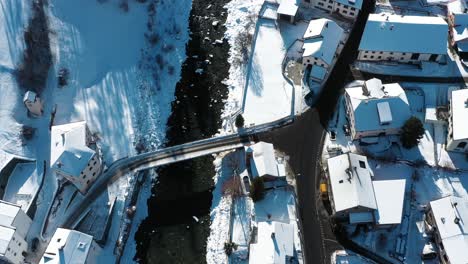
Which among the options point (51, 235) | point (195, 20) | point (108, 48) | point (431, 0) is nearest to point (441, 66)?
point (431, 0)

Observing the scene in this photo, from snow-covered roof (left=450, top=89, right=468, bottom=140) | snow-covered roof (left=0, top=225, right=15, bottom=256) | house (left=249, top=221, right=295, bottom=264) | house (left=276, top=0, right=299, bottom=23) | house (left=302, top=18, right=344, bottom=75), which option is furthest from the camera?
house (left=276, top=0, right=299, bottom=23)

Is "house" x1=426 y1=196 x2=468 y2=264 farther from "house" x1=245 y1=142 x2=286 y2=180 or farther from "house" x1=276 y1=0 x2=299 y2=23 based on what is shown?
"house" x1=276 y1=0 x2=299 y2=23

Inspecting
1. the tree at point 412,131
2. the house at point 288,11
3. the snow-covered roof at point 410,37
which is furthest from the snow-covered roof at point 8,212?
the snow-covered roof at point 410,37

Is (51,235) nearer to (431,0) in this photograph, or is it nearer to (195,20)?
(195,20)

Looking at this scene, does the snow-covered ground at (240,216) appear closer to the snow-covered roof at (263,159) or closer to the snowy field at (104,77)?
the snow-covered roof at (263,159)

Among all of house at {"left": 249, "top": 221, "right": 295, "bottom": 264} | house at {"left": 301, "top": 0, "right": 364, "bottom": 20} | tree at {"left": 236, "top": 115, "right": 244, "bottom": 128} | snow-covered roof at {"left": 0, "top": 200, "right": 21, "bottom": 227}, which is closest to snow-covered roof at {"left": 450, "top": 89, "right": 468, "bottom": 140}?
→ house at {"left": 301, "top": 0, "right": 364, "bottom": 20}

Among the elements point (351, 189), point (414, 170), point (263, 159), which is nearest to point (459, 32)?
point (414, 170)
